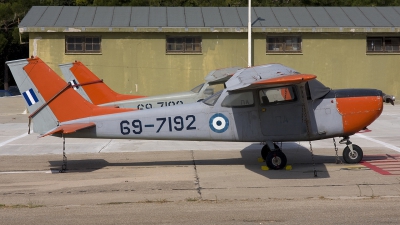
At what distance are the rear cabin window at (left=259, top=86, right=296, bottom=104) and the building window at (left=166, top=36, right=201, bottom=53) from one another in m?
15.4

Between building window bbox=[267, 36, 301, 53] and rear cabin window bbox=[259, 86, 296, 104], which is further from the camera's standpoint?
building window bbox=[267, 36, 301, 53]

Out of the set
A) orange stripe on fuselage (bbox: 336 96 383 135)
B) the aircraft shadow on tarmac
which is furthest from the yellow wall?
orange stripe on fuselage (bbox: 336 96 383 135)

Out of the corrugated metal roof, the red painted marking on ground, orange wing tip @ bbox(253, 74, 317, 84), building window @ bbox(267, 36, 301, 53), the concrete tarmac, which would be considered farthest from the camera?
building window @ bbox(267, 36, 301, 53)

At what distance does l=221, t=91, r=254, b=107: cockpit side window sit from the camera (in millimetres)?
12516

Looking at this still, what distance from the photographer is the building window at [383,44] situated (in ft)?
92.5

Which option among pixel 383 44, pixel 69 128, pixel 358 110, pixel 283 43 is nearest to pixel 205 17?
pixel 283 43

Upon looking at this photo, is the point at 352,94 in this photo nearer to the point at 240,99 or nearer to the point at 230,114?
the point at 240,99

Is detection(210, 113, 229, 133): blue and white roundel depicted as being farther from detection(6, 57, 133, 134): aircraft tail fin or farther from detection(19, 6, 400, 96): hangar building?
detection(19, 6, 400, 96): hangar building

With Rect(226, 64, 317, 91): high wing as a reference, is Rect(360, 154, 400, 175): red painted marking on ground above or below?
below

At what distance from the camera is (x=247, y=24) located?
27719 millimetres

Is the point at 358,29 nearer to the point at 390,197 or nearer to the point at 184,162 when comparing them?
the point at 184,162

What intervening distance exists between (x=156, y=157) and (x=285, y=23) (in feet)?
49.1

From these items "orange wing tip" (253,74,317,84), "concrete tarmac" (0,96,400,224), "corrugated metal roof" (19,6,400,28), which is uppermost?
"corrugated metal roof" (19,6,400,28)

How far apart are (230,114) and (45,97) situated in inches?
153
